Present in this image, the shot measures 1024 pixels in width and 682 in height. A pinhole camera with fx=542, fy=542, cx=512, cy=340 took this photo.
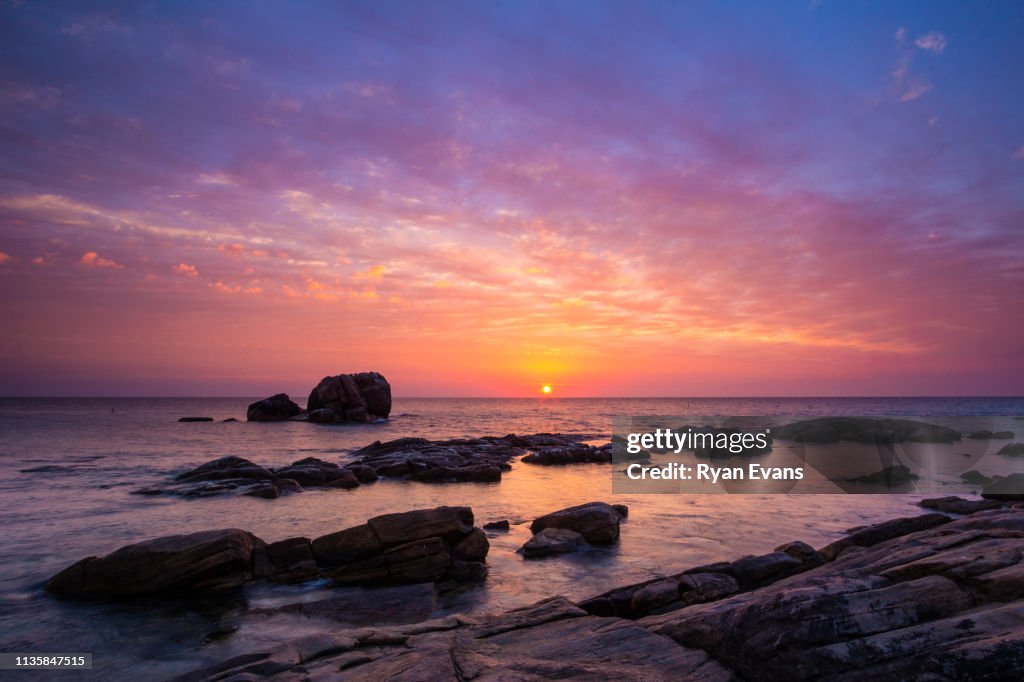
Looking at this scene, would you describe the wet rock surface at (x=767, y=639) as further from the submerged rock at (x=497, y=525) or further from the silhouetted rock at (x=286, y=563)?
the submerged rock at (x=497, y=525)

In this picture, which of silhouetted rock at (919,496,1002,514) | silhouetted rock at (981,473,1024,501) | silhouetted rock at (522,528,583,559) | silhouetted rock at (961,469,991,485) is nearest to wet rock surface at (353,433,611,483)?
silhouetted rock at (522,528,583,559)

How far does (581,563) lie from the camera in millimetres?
15961

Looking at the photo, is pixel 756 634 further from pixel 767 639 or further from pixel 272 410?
pixel 272 410

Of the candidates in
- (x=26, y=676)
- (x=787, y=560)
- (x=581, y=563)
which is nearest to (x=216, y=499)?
(x=26, y=676)

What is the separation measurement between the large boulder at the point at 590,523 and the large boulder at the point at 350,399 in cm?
7822

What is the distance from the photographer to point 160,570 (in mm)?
13148

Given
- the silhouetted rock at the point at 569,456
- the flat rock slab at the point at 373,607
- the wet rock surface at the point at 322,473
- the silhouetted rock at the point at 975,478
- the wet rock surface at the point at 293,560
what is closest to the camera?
the flat rock slab at the point at 373,607

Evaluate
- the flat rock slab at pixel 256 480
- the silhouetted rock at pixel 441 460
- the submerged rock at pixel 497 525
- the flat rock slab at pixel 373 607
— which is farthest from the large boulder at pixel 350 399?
the flat rock slab at pixel 373 607

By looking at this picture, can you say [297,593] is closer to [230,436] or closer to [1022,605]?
[1022,605]

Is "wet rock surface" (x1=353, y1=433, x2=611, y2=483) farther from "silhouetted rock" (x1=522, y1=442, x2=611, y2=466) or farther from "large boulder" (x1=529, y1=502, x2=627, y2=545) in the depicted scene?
"large boulder" (x1=529, y1=502, x2=627, y2=545)

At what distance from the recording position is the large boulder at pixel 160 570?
42.8 feet

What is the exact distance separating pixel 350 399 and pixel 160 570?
8381cm

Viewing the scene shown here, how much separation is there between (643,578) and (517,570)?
11.4ft

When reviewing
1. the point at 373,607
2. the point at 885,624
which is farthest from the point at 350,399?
the point at 885,624
